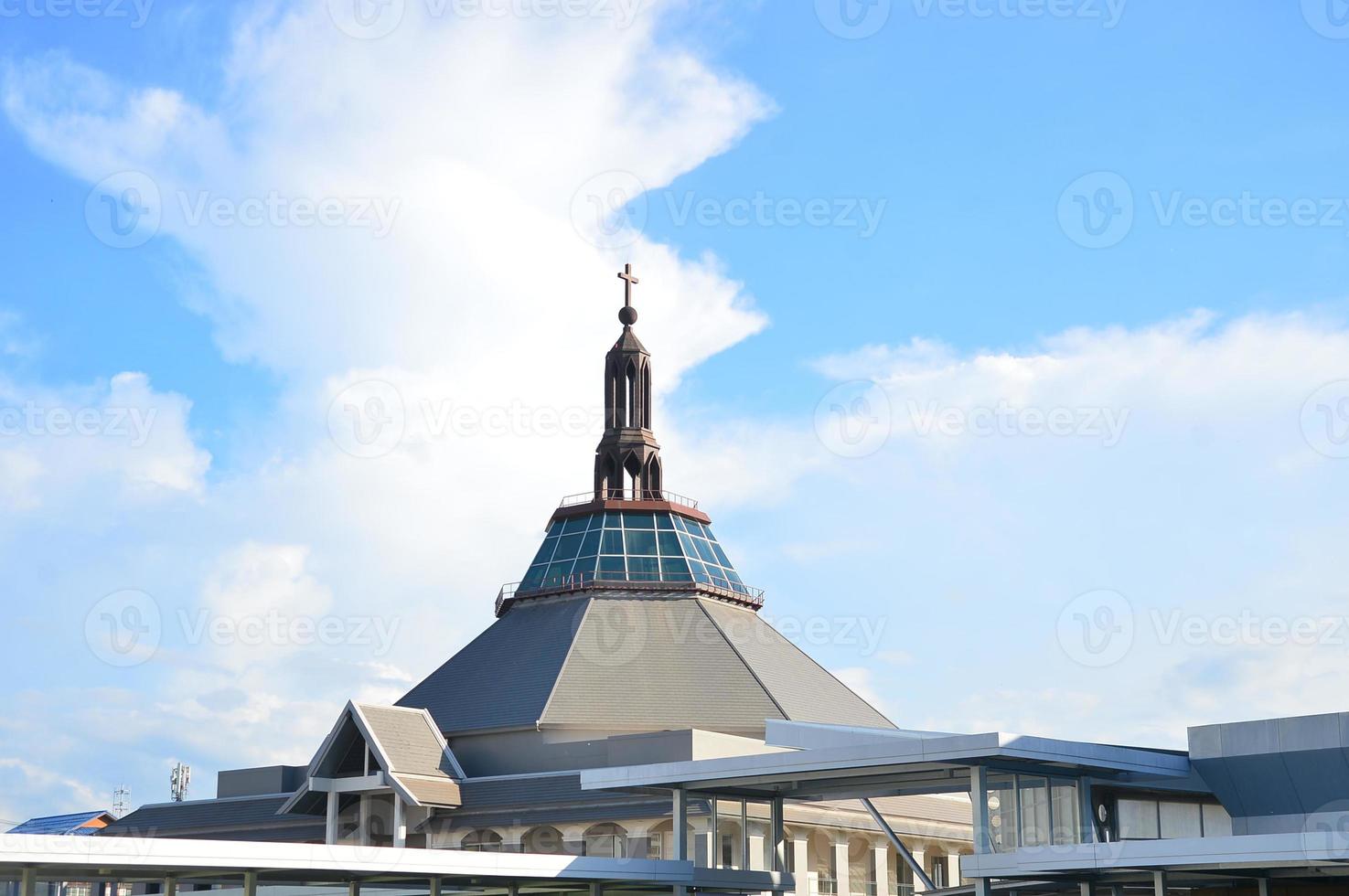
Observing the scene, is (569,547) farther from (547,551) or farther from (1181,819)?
(1181,819)

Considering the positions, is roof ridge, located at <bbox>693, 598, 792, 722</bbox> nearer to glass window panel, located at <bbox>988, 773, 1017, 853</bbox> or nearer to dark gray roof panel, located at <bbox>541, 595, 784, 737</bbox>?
dark gray roof panel, located at <bbox>541, 595, 784, 737</bbox>

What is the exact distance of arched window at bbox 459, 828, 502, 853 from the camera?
58.8 metres

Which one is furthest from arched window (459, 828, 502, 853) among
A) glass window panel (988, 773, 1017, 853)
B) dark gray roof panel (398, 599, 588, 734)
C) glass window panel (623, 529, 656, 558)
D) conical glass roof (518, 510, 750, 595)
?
glass window panel (988, 773, 1017, 853)

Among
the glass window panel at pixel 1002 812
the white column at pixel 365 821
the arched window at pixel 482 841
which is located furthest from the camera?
the white column at pixel 365 821

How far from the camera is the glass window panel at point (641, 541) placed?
7512 centimetres

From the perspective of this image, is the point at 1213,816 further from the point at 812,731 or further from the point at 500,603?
the point at 500,603

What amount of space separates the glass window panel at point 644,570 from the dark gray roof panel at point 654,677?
1.28 metres

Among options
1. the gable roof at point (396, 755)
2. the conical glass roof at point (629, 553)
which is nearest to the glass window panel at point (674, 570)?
the conical glass roof at point (629, 553)

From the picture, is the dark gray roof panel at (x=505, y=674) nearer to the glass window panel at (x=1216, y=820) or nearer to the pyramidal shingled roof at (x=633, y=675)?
the pyramidal shingled roof at (x=633, y=675)

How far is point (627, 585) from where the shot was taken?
73000 millimetres

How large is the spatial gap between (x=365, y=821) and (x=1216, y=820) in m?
33.0

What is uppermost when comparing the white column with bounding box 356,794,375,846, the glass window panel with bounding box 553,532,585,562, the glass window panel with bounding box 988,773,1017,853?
the glass window panel with bounding box 553,532,585,562

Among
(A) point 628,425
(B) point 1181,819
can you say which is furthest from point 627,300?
(B) point 1181,819

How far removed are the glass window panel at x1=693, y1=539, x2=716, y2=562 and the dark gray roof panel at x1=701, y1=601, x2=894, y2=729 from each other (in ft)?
9.24
